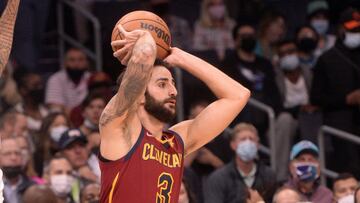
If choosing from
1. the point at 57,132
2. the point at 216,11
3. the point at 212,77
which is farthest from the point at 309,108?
the point at 212,77

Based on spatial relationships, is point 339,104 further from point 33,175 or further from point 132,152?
point 132,152

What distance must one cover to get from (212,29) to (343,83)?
7.49ft

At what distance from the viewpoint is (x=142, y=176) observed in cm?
685

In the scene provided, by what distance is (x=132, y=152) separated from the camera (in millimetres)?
6859

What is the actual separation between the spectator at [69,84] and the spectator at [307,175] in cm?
299

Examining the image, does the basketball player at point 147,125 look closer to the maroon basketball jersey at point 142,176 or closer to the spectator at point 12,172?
the maroon basketball jersey at point 142,176

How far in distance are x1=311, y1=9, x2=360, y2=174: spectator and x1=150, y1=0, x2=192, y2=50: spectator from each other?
1.94 meters

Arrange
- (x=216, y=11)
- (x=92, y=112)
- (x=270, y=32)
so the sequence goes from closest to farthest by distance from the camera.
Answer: (x=92, y=112), (x=216, y=11), (x=270, y=32)

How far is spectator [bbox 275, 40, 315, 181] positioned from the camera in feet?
40.4

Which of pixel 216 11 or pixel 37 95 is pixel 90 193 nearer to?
pixel 37 95

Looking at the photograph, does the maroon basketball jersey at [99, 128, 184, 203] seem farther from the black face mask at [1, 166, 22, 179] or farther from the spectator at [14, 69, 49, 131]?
the spectator at [14, 69, 49, 131]

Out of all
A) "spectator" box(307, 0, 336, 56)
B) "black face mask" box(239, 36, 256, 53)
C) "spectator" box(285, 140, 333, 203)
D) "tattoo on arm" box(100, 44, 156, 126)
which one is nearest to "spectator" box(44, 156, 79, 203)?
"spectator" box(285, 140, 333, 203)

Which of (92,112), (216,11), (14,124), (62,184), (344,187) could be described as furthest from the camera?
(216,11)

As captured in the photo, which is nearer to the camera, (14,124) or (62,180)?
(62,180)
